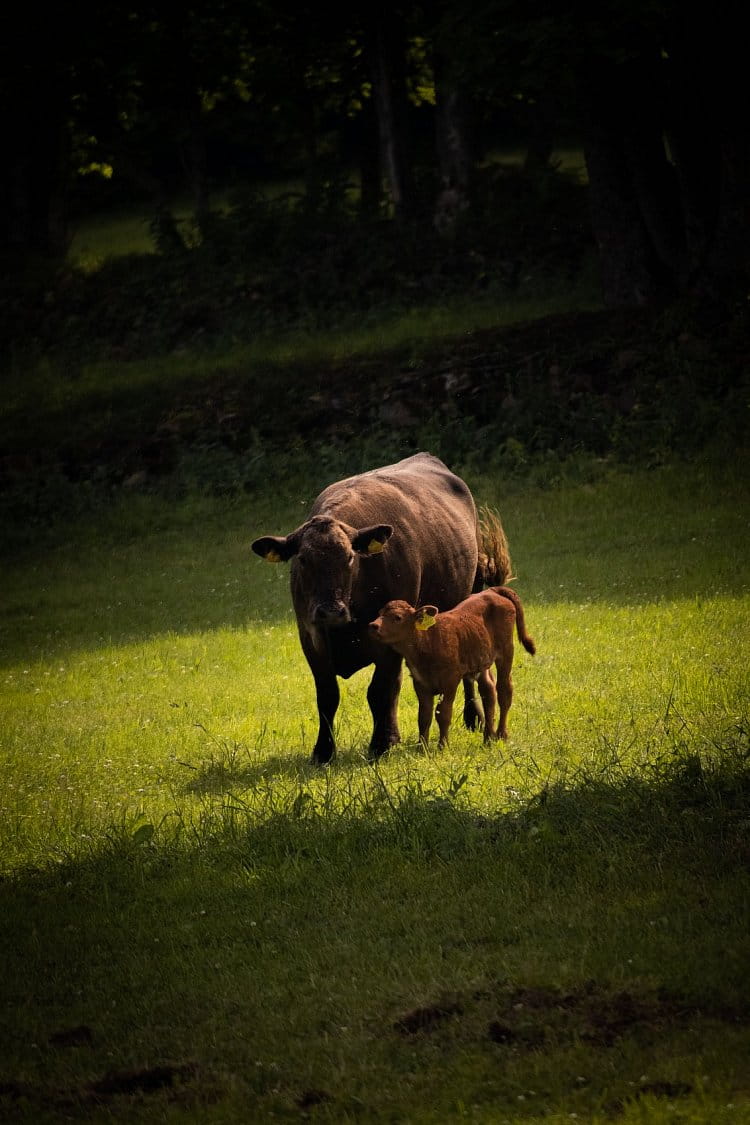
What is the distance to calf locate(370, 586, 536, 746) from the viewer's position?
33.9 ft

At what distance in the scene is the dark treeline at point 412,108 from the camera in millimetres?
25125

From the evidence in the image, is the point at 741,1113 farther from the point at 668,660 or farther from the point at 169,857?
the point at 668,660

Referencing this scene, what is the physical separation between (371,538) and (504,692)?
71.5 inches

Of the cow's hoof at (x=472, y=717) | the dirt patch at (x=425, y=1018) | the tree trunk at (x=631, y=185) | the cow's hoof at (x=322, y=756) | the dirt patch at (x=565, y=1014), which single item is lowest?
the cow's hoof at (x=472, y=717)

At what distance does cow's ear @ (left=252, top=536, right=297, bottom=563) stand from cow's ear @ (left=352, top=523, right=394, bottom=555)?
0.55 meters

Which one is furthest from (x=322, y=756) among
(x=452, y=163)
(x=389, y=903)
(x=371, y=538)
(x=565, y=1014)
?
(x=452, y=163)

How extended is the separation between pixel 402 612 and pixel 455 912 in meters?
3.61

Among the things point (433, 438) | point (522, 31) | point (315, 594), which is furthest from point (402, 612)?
point (522, 31)

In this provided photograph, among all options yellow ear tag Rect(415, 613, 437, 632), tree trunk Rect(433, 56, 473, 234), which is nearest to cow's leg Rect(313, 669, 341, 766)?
yellow ear tag Rect(415, 613, 437, 632)

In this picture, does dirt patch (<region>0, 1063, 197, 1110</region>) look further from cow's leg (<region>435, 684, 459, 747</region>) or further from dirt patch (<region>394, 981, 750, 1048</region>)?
cow's leg (<region>435, 684, 459, 747</region>)

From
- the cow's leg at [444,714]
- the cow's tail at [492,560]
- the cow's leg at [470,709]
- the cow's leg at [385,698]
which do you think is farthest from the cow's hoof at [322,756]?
the cow's tail at [492,560]

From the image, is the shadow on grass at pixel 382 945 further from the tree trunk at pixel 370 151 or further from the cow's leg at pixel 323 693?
the tree trunk at pixel 370 151

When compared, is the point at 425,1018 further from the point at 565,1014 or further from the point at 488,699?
the point at 488,699

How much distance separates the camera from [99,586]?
22.5 meters
